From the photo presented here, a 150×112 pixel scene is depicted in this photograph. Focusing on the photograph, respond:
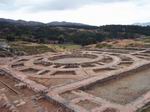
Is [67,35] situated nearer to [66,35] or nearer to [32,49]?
[66,35]

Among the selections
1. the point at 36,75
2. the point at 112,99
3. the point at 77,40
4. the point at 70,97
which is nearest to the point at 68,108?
→ the point at 70,97

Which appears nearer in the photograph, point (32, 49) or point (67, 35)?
point (32, 49)

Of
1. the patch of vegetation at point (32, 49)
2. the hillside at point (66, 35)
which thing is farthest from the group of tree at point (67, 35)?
the patch of vegetation at point (32, 49)

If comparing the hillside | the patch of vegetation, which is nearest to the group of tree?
the hillside

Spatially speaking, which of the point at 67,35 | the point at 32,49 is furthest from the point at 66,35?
the point at 32,49

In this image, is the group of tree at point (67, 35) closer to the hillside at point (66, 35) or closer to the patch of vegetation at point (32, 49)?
the hillside at point (66, 35)

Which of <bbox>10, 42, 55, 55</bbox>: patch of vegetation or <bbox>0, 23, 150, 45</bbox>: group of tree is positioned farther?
<bbox>0, 23, 150, 45</bbox>: group of tree

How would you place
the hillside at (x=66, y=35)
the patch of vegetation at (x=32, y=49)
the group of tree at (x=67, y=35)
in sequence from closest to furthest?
the patch of vegetation at (x=32, y=49), the hillside at (x=66, y=35), the group of tree at (x=67, y=35)

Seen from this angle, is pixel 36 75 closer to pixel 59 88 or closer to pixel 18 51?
pixel 59 88

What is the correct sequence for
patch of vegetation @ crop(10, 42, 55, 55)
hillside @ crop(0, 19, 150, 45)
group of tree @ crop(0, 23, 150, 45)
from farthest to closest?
group of tree @ crop(0, 23, 150, 45) → hillside @ crop(0, 19, 150, 45) → patch of vegetation @ crop(10, 42, 55, 55)

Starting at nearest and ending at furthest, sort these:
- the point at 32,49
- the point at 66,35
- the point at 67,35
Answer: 1. the point at 32,49
2. the point at 66,35
3. the point at 67,35

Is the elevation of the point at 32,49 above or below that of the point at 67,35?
below

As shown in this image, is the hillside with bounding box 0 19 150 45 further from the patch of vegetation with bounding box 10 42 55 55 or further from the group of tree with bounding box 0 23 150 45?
the patch of vegetation with bounding box 10 42 55 55

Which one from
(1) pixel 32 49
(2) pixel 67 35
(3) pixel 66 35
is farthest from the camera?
(2) pixel 67 35
